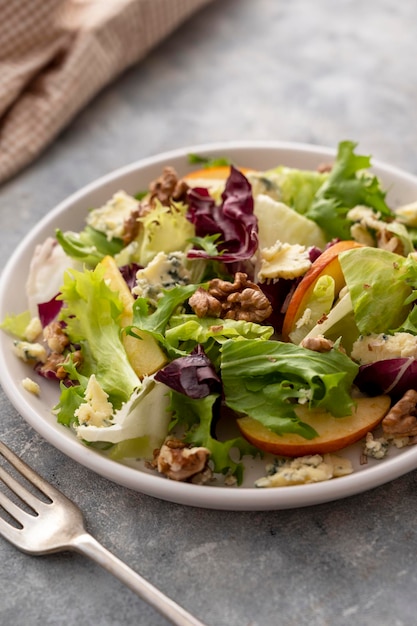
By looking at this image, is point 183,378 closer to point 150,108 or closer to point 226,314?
point 226,314

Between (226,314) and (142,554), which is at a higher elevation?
(226,314)

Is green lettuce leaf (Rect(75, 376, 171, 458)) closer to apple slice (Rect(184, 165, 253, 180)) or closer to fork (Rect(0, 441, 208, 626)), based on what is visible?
fork (Rect(0, 441, 208, 626))

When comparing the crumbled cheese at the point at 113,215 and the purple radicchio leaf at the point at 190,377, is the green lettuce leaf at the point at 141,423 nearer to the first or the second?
the purple radicchio leaf at the point at 190,377

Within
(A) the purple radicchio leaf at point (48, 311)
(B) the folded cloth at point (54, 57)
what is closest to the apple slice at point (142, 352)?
(A) the purple radicchio leaf at point (48, 311)

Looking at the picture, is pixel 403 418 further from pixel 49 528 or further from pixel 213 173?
pixel 213 173

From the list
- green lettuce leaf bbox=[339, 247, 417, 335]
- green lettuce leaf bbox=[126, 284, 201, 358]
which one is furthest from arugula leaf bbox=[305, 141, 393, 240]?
green lettuce leaf bbox=[126, 284, 201, 358]

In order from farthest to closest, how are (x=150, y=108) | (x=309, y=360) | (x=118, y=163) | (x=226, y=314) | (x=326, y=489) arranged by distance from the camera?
(x=150, y=108)
(x=118, y=163)
(x=226, y=314)
(x=309, y=360)
(x=326, y=489)

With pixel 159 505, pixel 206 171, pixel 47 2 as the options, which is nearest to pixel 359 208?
pixel 206 171
